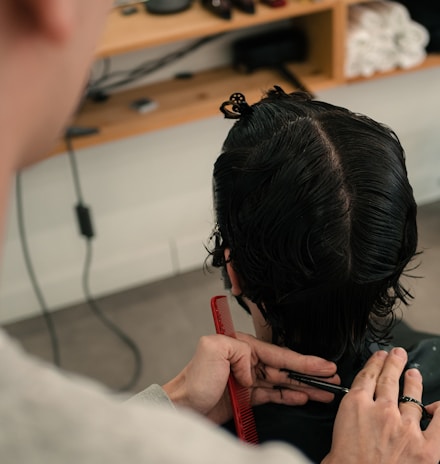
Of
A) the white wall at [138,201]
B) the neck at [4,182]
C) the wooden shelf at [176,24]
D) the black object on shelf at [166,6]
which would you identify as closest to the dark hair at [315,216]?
the neck at [4,182]

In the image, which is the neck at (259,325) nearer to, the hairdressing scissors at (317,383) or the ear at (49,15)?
the hairdressing scissors at (317,383)

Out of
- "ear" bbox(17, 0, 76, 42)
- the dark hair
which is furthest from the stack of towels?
"ear" bbox(17, 0, 76, 42)

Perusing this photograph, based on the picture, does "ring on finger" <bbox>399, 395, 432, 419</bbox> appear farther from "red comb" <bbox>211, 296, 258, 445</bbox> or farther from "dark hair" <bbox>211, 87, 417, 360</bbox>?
"red comb" <bbox>211, 296, 258, 445</bbox>

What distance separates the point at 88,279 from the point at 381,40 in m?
1.28

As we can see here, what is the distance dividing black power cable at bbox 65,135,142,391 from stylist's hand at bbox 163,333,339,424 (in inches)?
42.6

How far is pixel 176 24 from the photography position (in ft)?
5.73

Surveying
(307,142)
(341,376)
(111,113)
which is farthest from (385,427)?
(111,113)

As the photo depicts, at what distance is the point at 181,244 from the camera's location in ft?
7.77

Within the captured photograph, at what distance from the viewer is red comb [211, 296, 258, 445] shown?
2.99ft

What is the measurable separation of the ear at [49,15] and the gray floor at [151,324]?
1807 millimetres

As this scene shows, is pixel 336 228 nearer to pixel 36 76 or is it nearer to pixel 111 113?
pixel 36 76

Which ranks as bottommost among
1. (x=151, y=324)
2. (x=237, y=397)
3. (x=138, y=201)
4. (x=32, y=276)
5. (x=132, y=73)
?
(x=151, y=324)

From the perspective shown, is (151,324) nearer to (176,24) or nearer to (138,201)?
(138,201)

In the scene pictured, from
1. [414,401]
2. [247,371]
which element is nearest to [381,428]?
[414,401]
